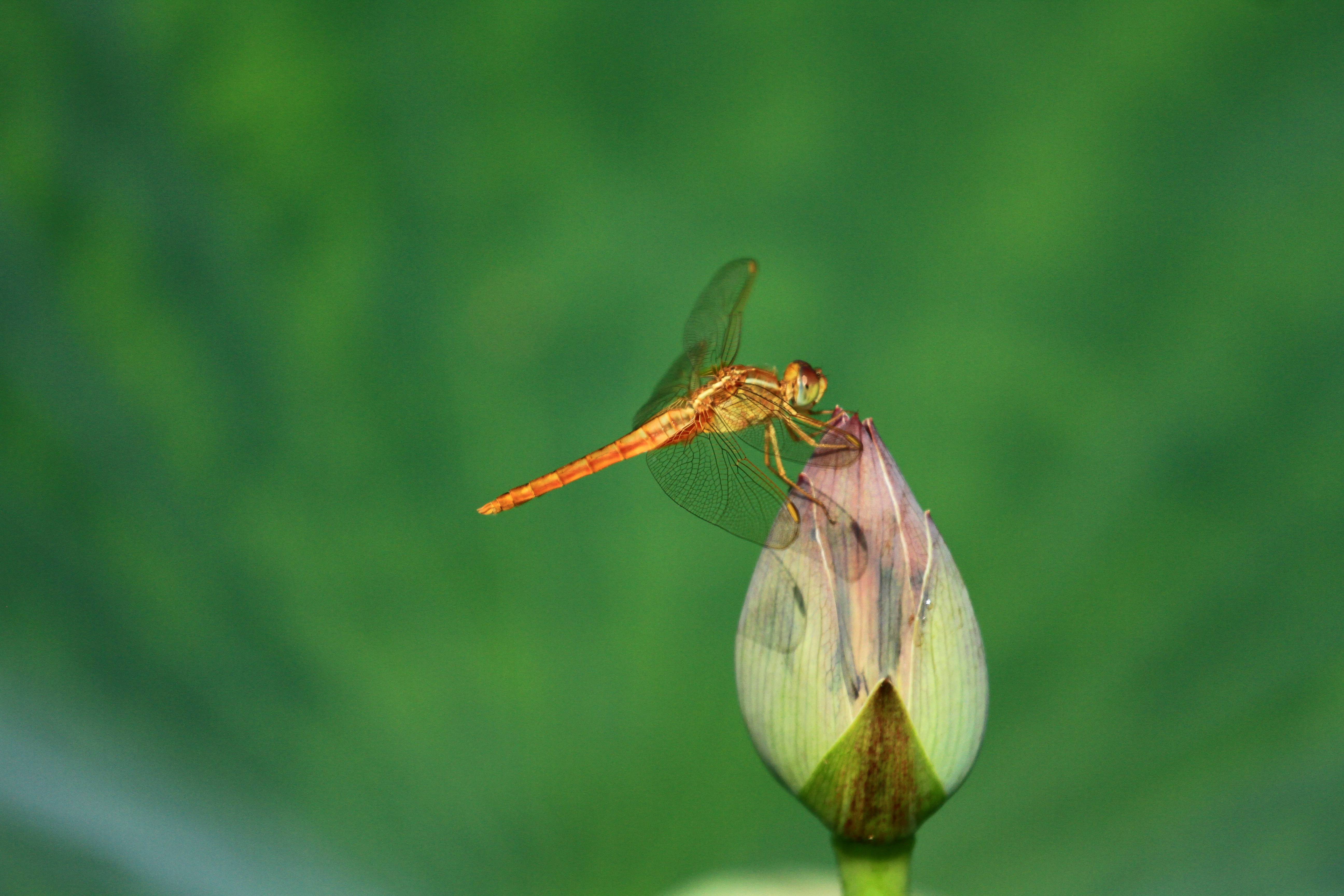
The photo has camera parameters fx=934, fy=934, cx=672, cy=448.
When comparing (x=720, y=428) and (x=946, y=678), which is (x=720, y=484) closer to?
(x=720, y=428)

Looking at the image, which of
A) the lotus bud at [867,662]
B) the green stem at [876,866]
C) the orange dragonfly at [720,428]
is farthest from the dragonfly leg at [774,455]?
the green stem at [876,866]

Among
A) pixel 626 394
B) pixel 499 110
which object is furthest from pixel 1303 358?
pixel 499 110

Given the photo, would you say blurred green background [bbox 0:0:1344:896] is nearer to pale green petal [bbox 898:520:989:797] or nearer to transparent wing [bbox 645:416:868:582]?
transparent wing [bbox 645:416:868:582]

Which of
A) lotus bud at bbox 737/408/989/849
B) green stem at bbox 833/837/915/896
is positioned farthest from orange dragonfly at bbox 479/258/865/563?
green stem at bbox 833/837/915/896

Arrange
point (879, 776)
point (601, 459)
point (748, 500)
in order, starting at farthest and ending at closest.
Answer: point (601, 459) < point (748, 500) < point (879, 776)

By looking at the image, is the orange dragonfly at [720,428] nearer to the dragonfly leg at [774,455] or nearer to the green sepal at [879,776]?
A: the dragonfly leg at [774,455]

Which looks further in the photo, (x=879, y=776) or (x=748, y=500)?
(x=748, y=500)

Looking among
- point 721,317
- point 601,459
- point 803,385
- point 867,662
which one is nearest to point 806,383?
point 803,385
